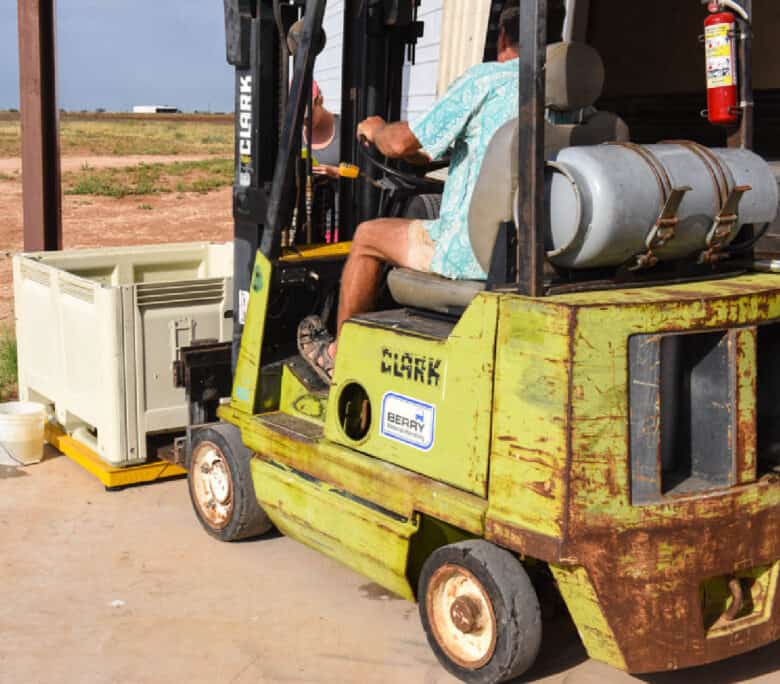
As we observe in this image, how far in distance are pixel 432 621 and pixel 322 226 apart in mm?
2476

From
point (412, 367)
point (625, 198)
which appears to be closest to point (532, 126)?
point (625, 198)

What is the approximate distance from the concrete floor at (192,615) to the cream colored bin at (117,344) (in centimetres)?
53

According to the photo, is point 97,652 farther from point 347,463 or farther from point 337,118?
point 337,118

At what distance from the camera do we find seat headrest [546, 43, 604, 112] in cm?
434

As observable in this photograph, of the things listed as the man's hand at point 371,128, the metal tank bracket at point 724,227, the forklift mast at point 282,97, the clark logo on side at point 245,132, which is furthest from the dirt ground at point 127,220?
the metal tank bracket at point 724,227

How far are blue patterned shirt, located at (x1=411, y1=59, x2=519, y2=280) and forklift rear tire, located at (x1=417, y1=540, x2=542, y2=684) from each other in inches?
42.9

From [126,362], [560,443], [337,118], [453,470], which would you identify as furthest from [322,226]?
[560,443]

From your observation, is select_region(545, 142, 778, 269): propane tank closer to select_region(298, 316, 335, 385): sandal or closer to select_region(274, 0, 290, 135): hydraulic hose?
select_region(298, 316, 335, 385): sandal

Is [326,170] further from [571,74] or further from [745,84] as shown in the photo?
[745,84]

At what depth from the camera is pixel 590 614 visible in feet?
13.0

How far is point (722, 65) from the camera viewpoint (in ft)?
15.4

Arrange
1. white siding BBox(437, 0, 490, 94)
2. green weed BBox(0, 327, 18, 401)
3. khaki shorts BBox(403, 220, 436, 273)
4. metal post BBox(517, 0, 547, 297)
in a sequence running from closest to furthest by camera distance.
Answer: metal post BBox(517, 0, 547, 297)
khaki shorts BBox(403, 220, 436, 273)
green weed BBox(0, 327, 18, 401)
white siding BBox(437, 0, 490, 94)

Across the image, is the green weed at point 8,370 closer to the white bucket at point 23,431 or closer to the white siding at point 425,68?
the white bucket at point 23,431

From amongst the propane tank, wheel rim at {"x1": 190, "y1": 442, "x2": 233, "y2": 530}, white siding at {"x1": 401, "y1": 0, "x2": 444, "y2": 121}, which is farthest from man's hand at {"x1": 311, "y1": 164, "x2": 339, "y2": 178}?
white siding at {"x1": 401, "y1": 0, "x2": 444, "y2": 121}
